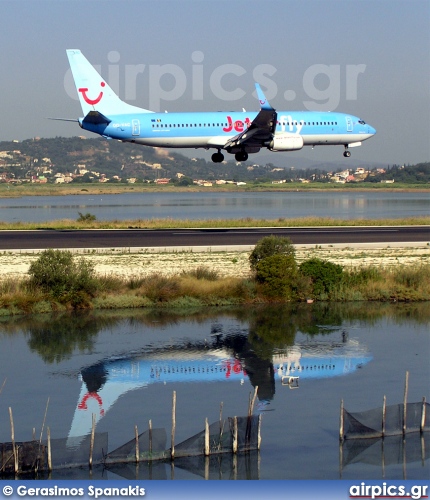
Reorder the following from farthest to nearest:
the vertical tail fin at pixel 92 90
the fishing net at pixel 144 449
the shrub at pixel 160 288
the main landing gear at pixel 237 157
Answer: the vertical tail fin at pixel 92 90
the main landing gear at pixel 237 157
the shrub at pixel 160 288
the fishing net at pixel 144 449

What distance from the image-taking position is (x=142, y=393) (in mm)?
26453

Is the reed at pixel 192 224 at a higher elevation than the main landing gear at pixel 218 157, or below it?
below

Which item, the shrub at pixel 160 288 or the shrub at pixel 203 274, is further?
the shrub at pixel 203 274

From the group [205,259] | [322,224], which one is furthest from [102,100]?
[205,259]

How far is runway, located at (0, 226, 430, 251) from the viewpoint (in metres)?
54.5

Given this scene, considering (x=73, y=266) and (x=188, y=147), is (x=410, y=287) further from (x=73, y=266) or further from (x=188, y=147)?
(x=188, y=147)

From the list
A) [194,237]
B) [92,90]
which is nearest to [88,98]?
[92,90]

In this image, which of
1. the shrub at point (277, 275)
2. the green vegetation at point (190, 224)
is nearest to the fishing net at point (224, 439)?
the shrub at point (277, 275)

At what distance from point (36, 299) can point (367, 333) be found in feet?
48.2

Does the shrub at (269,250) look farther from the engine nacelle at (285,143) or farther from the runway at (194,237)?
the engine nacelle at (285,143)

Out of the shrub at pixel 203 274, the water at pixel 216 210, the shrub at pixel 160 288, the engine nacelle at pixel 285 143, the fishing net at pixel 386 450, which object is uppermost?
the engine nacelle at pixel 285 143

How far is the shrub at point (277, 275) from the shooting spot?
41.5 m

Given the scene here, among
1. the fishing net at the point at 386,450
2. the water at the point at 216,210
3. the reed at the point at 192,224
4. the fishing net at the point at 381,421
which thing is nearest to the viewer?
the fishing net at the point at 386,450

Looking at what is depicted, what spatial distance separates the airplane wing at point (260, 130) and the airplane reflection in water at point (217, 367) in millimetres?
33440
